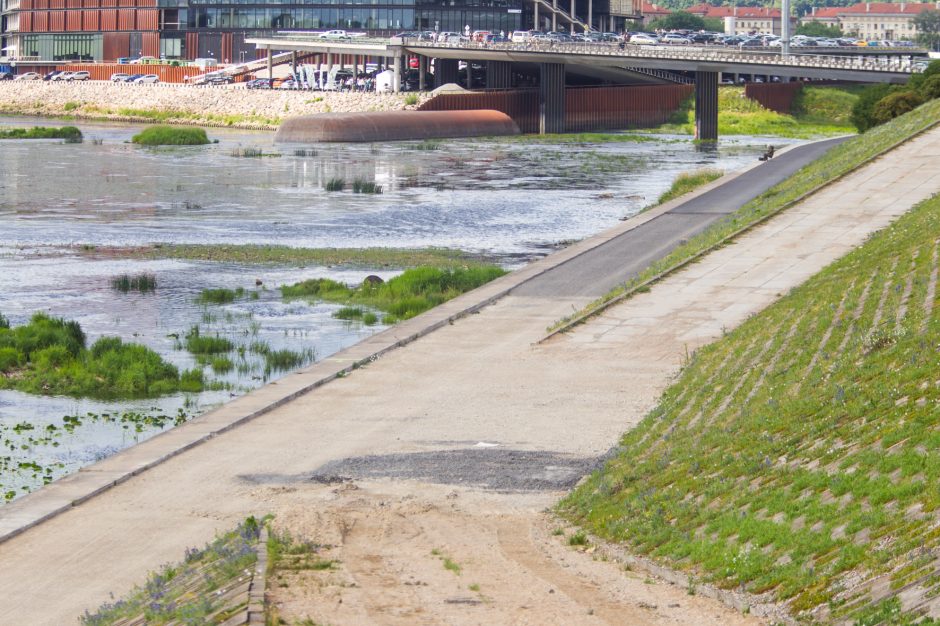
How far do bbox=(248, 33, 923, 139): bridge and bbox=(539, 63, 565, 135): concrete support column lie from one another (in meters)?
0.09

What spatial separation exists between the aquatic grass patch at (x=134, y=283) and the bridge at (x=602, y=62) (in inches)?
3075

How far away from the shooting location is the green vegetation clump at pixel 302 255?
48812 mm

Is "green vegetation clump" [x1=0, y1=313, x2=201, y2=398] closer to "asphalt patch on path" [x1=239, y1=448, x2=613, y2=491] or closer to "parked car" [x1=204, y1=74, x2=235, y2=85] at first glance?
"asphalt patch on path" [x1=239, y1=448, x2=613, y2=491]

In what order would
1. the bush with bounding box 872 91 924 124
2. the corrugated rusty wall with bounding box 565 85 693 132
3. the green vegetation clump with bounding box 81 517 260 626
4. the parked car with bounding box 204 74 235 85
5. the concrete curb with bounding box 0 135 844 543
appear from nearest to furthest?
the green vegetation clump with bounding box 81 517 260 626 < the concrete curb with bounding box 0 135 844 543 < the bush with bounding box 872 91 924 124 < the corrugated rusty wall with bounding box 565 85 693 132 < the parked car with bounding box 204 74 235 85

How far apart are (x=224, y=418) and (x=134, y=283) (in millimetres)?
18807

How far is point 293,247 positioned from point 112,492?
3194 centimetres

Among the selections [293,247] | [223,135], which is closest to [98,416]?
[293,247]

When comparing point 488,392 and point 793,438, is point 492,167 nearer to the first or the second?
point 488,392

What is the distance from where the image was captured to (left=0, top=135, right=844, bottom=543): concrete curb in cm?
2022

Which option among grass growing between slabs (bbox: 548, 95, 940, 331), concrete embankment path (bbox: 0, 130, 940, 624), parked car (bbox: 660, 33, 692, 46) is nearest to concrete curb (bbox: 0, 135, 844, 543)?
concrete embankment path (bbox: 0, 130, 940, 624)

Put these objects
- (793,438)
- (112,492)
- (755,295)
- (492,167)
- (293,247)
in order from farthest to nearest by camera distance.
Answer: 1. (492,167)
2. (293,247)
3. (755,295)
4. (112,492)
5. (793,438)

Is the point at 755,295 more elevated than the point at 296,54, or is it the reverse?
the point at 296,54

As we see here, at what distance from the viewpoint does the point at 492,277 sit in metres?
42.8

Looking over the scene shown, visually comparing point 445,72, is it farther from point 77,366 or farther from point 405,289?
point 77,366
